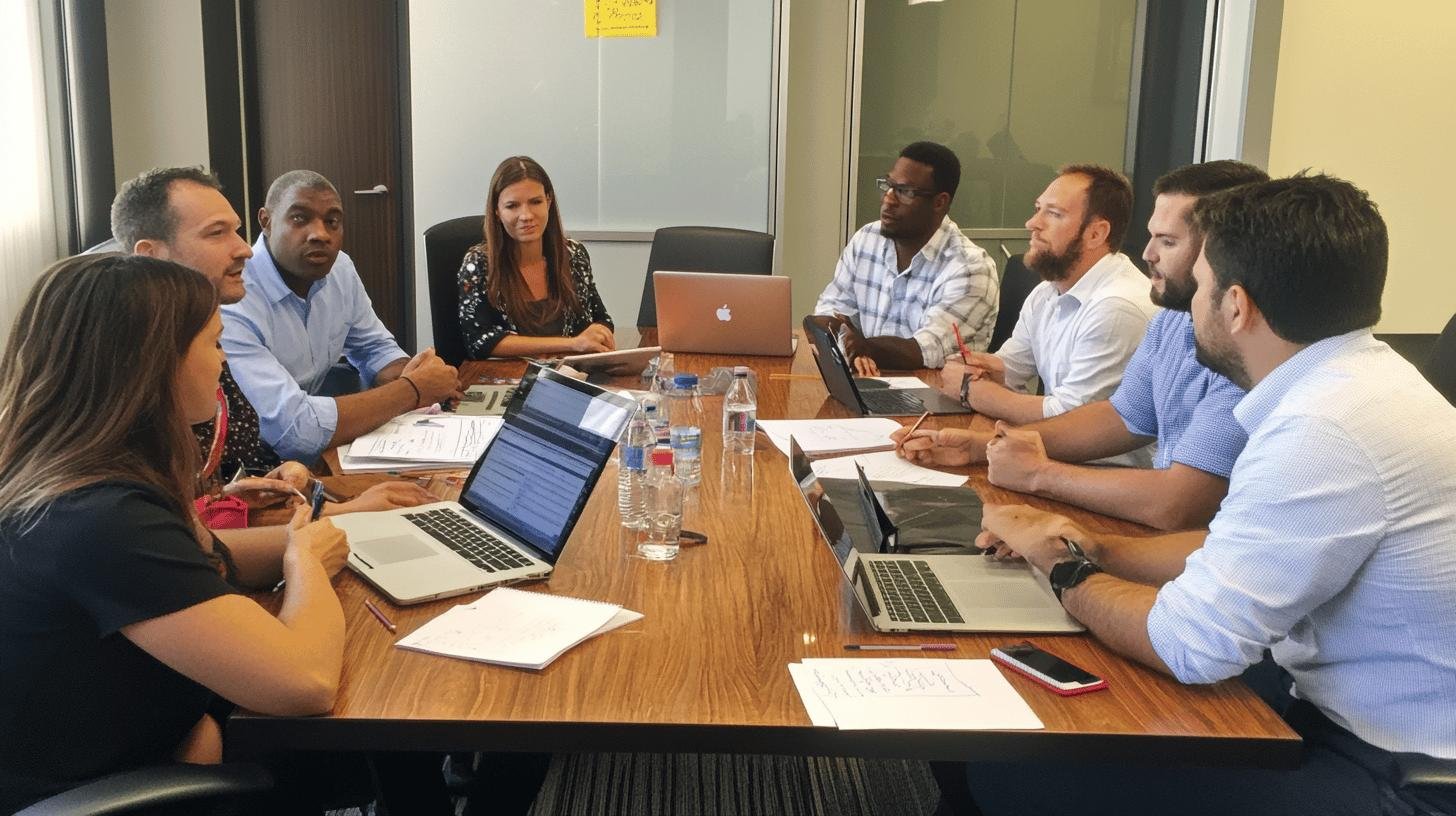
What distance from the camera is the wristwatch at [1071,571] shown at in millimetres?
1560

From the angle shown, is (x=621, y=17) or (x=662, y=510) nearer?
(x=662, y=510)

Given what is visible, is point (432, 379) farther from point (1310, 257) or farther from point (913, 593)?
point (1310, 257)

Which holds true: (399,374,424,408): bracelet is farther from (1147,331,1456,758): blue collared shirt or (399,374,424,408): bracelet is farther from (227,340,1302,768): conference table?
(1147,331,1456,758): blue collared shirt

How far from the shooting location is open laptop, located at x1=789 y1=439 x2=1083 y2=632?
5.06ft

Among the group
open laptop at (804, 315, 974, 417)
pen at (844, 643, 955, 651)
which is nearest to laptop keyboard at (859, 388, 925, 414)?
open laptop at (804, 315, 974, 417)

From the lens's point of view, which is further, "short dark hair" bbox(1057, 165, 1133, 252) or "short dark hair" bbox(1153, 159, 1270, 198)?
"short dark hair" bbox(1057, 165, 1133, 252)

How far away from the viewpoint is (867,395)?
298 cm

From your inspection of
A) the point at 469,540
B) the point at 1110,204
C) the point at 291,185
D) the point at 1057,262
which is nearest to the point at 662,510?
the point at 469,540

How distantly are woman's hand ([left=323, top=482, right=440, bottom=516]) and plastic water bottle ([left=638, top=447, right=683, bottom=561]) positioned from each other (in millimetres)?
381

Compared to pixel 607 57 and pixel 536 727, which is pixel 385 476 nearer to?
pixel 536 727

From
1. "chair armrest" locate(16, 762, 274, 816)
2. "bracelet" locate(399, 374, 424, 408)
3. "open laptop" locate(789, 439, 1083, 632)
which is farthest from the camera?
"bracelet" locate(399, 374, 424, 408)

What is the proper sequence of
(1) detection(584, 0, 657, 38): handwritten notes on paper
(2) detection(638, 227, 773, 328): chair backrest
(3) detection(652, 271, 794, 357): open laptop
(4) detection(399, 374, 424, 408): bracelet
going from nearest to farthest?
(4) detection(399, 374, 424, 408): bracelet < (3) detection(652, 271, 794, 357): open laptop < (2) detection(638, 227, 773, 328): chair backrest < (1) detection(584, 0, 657, 38): handwritten notes on paper

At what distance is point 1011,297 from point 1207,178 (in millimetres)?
1528

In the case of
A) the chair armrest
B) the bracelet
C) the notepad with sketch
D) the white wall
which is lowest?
the chair armrest
